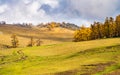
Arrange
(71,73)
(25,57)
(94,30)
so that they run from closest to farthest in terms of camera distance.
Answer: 1. (71,73)
2. (25,57)
3. (94,30)

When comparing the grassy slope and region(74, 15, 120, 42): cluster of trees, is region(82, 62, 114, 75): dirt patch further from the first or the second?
region(74, 15, 120, 42): cluster of trees

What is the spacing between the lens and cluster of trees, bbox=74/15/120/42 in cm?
17438

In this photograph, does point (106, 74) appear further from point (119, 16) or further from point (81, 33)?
point (81, 33)

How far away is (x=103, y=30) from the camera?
179000 millimetres

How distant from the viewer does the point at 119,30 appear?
172875 millimetres

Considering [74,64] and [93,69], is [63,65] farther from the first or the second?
[93,69]

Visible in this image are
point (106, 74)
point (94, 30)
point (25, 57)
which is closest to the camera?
point (106, 74)

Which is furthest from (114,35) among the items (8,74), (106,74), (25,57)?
(106,74)

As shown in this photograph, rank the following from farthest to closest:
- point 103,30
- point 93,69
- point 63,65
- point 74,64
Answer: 1. point 103,30
2. point 63,65
3. point 74,64
4. point 93,69

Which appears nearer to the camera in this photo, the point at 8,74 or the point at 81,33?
the point at 8,74

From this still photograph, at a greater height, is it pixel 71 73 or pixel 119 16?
pixel 119 16

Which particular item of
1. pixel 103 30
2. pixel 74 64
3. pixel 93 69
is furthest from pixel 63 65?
pixel 103 30

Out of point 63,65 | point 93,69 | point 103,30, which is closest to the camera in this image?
point 93,69

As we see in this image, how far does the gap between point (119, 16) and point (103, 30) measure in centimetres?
1261
